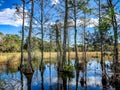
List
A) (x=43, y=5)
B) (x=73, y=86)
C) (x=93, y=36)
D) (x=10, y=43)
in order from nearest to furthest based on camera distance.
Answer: (x=73, y=86), (x=43, y=5), (x=93, y=36), (x=10, y=43)

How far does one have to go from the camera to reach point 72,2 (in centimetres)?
2677

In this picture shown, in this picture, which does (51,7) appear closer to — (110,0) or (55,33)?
(55,33)

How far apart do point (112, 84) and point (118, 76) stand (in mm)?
771

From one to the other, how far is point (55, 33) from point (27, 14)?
1129cm

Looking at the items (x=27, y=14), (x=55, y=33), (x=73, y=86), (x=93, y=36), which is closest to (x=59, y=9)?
(x=27, y=14)

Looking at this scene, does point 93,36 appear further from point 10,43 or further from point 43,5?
point 10,43

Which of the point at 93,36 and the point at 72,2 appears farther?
the point at 93,36

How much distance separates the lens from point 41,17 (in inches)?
1219

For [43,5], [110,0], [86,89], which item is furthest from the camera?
[43,5]

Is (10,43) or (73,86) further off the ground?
(10,43)

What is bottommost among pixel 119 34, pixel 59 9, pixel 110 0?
pixel 119 34

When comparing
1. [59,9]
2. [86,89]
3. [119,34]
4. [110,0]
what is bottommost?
[86,89]

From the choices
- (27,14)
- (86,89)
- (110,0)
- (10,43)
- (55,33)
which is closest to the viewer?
(86,89)

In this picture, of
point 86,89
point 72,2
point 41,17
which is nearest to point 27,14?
point 41,17
